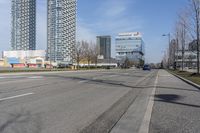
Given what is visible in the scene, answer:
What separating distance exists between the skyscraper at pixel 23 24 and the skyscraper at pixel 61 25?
23.5 meters

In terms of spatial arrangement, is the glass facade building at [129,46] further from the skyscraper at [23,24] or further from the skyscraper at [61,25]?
the skyscraper at [61,25]

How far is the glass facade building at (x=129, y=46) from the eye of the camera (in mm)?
190000

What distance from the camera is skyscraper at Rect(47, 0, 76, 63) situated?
11575 cm

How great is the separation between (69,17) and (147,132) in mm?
116146

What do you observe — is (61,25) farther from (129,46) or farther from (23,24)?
(129,46)

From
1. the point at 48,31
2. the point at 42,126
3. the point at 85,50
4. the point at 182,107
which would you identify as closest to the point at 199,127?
the point at 182,107

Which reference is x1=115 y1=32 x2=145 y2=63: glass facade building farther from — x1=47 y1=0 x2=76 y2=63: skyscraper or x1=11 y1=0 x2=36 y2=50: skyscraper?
x1=47 y1=0 x2=76 y2=63: skyscraper

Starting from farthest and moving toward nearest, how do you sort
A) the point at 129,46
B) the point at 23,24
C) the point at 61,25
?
the point at 129,46 < the point at 23,24 < the point at 61,25

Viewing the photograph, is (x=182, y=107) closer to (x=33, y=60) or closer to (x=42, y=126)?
(x=42, y=126)

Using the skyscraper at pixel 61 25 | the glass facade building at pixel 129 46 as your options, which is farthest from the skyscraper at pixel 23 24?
the glass facade building at pixel 129 46

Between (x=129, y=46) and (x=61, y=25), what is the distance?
8063 cm

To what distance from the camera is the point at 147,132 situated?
19.6ft

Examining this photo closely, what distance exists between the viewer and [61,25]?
121 metres

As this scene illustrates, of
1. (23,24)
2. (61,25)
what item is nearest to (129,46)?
(23,24)
